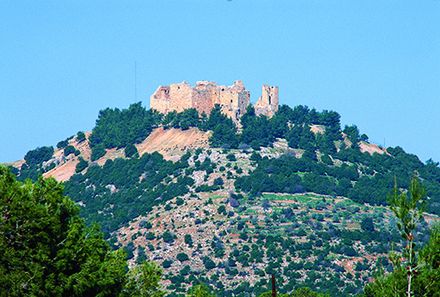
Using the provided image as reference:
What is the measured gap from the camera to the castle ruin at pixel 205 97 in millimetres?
132750

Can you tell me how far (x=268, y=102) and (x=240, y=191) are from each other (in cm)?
1534

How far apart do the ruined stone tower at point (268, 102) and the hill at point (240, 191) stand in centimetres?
122

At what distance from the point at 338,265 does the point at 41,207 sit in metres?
69.1

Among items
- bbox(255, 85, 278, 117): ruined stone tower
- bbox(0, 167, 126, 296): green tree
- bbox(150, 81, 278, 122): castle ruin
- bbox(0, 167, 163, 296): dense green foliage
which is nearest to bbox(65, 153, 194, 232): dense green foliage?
bbox(150, 81, 278, 122): castle ruin

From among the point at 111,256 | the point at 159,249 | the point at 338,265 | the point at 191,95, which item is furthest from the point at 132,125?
the point at 111,256

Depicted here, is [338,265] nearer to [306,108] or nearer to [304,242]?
[304,242]

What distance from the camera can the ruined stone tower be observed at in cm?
13762

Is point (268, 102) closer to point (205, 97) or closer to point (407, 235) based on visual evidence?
point (205, 97)

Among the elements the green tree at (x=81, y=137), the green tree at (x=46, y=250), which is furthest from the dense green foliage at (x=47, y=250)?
the green tree at (x=81, y=137)

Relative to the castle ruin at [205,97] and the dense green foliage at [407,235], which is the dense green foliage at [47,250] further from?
the castle ruin at [205,97]

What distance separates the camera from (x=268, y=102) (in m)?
140

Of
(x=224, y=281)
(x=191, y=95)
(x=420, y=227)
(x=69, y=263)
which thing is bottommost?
(x=69, y=263)

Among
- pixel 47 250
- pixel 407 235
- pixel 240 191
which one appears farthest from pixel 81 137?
pixel 407 235

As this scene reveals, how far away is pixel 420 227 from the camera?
126 metres
